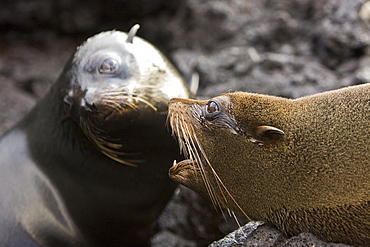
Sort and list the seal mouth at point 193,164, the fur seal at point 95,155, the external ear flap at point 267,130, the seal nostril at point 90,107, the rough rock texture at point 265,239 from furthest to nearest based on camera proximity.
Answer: the fur seal at point 95,155
the seal nostril at point 90,107
the seal mouth at point 193,164
the external ear flap at point 267,130
the rough rock texture at point 265,239

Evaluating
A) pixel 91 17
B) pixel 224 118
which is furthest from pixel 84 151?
pixel 91 17

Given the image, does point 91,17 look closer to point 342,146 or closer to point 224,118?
point 224,118

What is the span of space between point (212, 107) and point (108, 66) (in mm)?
1394

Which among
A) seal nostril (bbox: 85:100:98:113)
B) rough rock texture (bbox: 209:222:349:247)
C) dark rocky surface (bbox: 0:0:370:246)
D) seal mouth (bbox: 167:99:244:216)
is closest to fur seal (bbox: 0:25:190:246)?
seal nostril (bbox: 85:100:98:113)

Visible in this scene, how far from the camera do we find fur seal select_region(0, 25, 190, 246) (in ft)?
14.4

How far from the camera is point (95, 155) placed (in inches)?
186

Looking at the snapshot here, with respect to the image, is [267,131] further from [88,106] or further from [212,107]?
[88,106]

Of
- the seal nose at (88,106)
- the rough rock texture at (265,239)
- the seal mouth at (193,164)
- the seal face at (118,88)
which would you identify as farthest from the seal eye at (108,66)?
the rough rock texture at (265,239)

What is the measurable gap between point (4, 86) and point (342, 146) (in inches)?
238

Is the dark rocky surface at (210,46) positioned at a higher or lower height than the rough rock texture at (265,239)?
higher

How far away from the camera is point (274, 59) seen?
5.91 m

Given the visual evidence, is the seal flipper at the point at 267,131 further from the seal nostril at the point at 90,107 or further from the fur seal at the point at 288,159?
the seal nostril at the point at 90,107

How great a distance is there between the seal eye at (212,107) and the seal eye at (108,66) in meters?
1.29

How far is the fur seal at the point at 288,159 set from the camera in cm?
303
